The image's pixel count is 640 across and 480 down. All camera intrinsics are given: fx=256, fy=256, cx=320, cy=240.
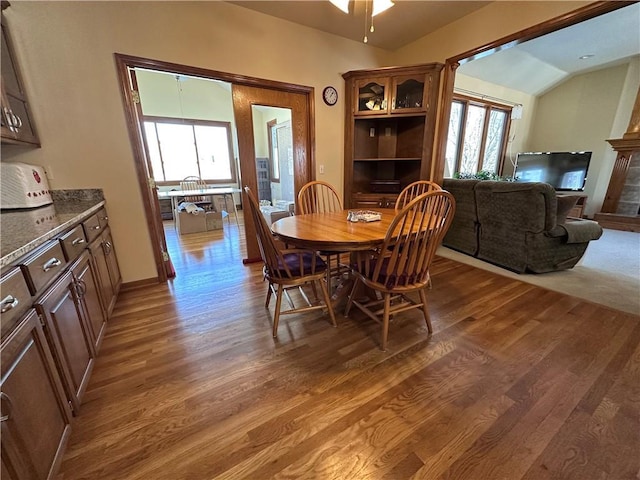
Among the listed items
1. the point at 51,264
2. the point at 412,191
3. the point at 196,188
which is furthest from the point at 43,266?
the point at 196,188

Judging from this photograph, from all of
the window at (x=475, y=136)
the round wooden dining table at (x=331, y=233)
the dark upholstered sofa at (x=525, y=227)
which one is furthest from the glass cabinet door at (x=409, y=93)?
the round wooden dining table at (x=331, y=233)

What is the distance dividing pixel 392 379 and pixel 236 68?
3.04 meters

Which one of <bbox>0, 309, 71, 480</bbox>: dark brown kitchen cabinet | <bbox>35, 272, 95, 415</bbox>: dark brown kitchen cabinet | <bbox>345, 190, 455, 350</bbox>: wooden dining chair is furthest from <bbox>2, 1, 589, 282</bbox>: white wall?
<bbox>345, 190, 455, 350</bbox>: wooden dining chair

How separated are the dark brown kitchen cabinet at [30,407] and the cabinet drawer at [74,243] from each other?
1.52ft

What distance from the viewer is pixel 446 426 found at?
117 cm

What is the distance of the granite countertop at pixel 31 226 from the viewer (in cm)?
90

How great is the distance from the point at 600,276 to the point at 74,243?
444 centimetres

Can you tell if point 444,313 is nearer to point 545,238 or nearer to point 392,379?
point 392,379

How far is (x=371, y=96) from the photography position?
330cm

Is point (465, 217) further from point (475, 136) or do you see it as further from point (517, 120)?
point (517, 120)

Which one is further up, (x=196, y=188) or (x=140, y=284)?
(x=196, y=188)

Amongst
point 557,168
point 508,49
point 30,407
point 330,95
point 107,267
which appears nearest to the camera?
point 30,407

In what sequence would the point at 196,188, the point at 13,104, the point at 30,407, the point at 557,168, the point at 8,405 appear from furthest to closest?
1. the point at 196,188
2. the point at 557,168
3. the point at 13,104
4. the point at 30,407
5. the point at 8,405

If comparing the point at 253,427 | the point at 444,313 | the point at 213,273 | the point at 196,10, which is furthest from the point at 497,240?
the point at 196,10
